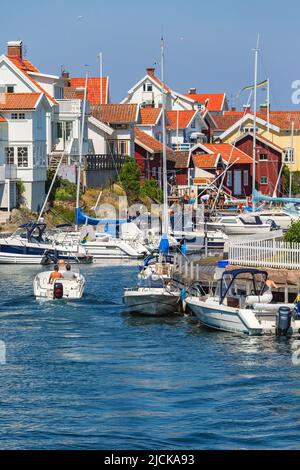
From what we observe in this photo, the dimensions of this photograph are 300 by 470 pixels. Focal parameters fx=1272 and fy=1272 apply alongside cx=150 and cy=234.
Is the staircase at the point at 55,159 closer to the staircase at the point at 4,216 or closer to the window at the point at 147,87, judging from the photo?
the staircase at the point at 4,216

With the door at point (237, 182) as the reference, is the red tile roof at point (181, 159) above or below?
above

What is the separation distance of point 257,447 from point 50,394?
22.0 feet

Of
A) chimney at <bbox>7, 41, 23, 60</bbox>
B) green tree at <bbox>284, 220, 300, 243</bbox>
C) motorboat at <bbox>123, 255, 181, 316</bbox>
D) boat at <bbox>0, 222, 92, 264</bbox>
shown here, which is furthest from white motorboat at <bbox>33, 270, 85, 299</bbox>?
chimney at <bbox>7, 41, 23, 60</bbox>

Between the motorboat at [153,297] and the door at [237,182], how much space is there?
59.5 meters

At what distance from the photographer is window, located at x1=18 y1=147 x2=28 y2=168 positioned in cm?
7681

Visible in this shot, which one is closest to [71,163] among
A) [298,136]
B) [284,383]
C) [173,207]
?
[173,207]

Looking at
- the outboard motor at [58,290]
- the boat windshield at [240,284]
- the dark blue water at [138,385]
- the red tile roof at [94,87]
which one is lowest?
the dark blue water at [138,385]

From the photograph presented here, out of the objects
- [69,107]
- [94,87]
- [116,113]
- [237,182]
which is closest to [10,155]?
[69,107]

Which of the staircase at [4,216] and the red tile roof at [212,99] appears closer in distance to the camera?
the staircase at [4,216]

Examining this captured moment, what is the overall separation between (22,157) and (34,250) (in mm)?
14179

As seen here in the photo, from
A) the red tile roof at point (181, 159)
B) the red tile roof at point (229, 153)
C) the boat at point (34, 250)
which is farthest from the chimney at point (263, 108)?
the boat at point (34, 250)

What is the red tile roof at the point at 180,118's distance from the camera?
113m

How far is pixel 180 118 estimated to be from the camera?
114500 millimetres
